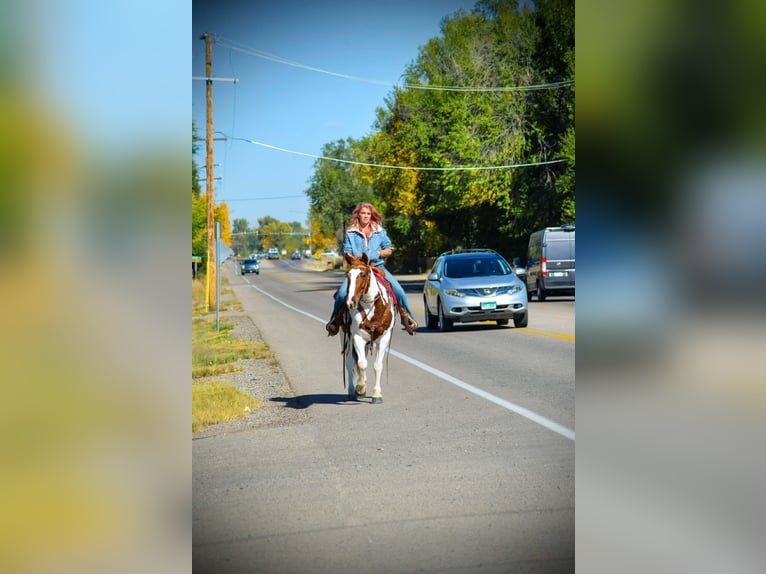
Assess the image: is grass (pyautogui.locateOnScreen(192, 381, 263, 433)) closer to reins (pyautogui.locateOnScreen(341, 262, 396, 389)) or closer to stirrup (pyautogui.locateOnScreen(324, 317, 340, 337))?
stirrup (pyautogui.locateOnScreen(324, 317, 340, 337))

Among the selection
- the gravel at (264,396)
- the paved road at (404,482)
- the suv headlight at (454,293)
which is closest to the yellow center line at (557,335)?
the suv headlight at (454,293)

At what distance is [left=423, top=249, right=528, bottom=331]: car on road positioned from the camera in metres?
19.9

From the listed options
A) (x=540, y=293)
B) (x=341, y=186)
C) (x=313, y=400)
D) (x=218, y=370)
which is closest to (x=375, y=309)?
(x=313, y=400)

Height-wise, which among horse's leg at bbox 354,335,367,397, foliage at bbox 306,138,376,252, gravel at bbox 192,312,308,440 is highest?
foliage at bbox 306,138,376,252

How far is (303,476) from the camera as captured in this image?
695 cm

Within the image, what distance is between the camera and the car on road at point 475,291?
65.2 feet

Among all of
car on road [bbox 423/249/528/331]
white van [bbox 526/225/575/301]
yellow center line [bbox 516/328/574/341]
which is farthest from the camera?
white van [bbox 526/225/575/301]

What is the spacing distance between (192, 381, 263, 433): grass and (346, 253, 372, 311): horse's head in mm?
1597

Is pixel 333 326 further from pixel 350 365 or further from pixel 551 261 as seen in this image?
pixel 551 261

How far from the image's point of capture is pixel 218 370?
13742mm

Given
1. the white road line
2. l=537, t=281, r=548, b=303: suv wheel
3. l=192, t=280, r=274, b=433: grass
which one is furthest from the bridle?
l=537, t=281, r=548, b=303: suv wheel

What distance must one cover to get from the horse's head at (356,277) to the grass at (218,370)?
62.9 inches
